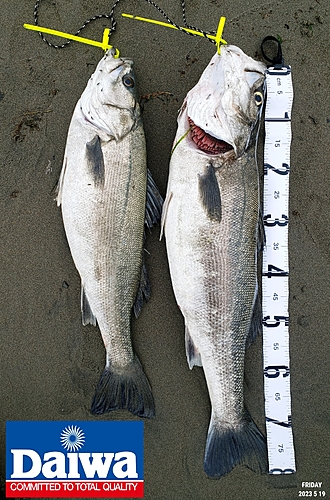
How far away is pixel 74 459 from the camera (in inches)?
111

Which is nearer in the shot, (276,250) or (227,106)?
(227,106)

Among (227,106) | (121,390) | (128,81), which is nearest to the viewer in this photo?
(227,106)

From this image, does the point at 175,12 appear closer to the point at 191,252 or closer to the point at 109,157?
the point at 109,157

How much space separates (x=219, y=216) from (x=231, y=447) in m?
1.41

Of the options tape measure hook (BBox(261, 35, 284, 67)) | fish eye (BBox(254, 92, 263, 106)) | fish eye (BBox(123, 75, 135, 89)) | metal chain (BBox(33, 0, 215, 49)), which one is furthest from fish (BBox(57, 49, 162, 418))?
tape measure hook (BBox(261, 35, 284, 67))

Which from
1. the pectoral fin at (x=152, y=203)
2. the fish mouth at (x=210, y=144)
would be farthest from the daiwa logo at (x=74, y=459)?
the fish mouth at (x=210, y=144)

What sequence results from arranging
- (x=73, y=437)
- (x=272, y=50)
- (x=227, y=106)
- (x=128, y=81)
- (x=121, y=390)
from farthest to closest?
(x=272, y=50) < (x=73, y=437) < (x=121, y=390) < (x=128, y=81) < (x=227, y=106)

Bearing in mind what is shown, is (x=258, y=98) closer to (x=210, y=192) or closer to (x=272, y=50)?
(x=210, y=192)

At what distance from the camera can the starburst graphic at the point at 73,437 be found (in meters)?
2.81

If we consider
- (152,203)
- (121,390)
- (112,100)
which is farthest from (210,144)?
(121,390)

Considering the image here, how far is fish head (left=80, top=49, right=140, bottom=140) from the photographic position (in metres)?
2.42

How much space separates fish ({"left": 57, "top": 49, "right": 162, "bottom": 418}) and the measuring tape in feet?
2.67

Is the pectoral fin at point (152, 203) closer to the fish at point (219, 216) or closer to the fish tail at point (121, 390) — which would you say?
the fish at point (219, 216)

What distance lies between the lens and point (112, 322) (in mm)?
2568
